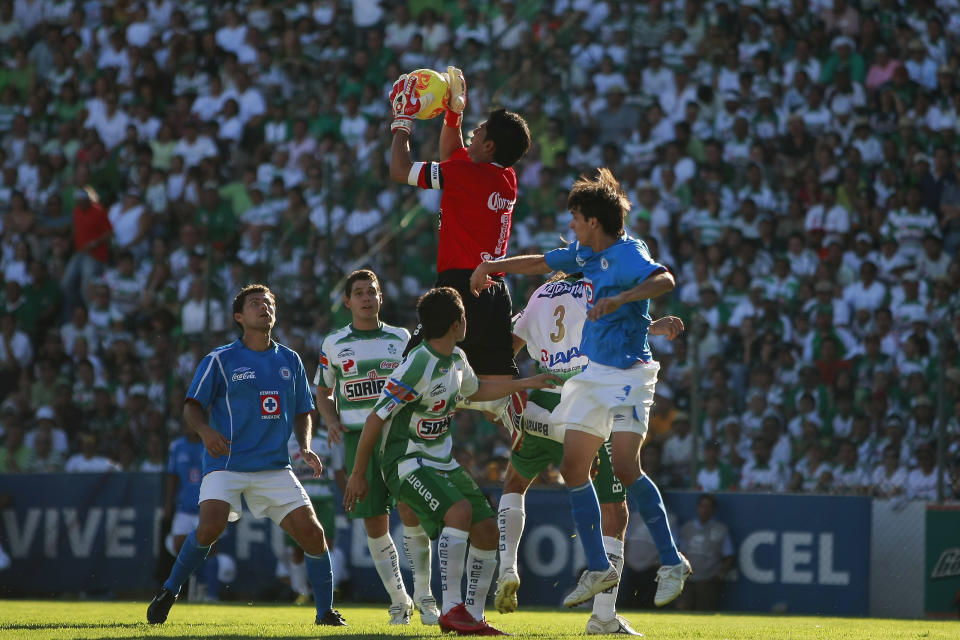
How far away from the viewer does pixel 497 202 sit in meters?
9.32

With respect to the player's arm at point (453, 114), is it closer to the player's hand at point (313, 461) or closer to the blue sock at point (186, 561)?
the player's hand at point (313, 461)

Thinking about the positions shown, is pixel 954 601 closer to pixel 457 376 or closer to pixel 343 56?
pixel 457 376

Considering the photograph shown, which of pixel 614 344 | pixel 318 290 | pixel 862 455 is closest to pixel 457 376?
pixel 614 344

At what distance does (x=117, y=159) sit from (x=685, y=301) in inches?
345

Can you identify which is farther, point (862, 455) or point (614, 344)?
point (862, 455)

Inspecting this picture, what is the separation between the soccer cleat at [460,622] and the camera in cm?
801

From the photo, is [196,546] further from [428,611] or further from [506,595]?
[506,595]

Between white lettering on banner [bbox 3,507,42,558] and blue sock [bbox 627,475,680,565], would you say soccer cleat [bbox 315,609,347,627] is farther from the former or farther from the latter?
white lettering on banner [bbox 3,507,42,558]

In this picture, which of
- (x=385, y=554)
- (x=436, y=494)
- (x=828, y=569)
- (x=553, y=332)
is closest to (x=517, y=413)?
(x=553, y=332)

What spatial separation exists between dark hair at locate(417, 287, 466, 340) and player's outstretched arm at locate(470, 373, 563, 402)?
19.1 inches

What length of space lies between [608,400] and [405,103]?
249 centimetres

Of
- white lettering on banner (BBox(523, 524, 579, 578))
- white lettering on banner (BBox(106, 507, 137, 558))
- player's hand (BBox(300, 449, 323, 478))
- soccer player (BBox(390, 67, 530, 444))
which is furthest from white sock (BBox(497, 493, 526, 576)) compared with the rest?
white lettering on banner (BBox(106, 507, 137, 558))

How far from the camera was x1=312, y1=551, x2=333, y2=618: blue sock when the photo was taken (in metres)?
9.49

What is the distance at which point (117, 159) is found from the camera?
20312 millimetres
